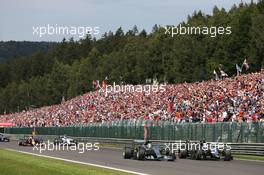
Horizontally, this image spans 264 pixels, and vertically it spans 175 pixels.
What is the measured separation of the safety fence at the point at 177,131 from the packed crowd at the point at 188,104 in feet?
2.18

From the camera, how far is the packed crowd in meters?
34.2

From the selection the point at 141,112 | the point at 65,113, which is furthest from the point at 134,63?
the point at 141,112

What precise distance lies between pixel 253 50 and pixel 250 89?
23010 millimetres

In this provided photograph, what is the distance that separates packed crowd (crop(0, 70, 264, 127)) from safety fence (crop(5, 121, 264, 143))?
26.2 inches

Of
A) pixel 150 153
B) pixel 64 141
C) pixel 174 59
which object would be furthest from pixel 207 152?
pixel 174 59

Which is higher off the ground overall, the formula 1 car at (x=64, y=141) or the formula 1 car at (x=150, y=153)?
the formula 1 car at (x=64, y=141)

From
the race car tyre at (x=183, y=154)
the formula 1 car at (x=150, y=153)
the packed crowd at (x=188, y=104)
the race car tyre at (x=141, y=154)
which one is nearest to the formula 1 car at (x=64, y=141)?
the packed crowd at (x=188, y=104)

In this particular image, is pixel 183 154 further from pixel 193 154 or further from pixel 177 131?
pixel 177 131

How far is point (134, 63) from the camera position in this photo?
86.4 metres

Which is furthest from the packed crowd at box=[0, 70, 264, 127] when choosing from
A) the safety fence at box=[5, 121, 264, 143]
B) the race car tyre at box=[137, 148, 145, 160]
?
the race car tyre at box=[137, 148, 145, 160]

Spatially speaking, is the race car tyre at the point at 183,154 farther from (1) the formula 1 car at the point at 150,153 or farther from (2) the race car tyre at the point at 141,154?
(2) the race car tyre at the point at 141,154

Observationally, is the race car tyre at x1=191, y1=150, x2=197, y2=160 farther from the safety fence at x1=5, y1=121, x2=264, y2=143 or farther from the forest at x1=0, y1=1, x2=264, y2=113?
the forest at x1=0, y1=1, x2=264, y2=113

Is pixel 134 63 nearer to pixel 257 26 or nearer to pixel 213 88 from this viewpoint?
pixel 257 26

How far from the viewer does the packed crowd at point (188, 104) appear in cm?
3419
